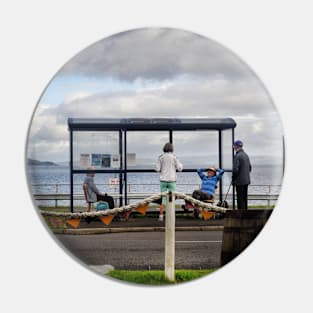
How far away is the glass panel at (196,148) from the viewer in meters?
6.61

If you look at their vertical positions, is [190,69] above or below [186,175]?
above

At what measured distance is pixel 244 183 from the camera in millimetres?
6758

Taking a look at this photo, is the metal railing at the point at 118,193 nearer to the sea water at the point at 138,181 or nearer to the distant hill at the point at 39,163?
the sea water at the point at 138,181

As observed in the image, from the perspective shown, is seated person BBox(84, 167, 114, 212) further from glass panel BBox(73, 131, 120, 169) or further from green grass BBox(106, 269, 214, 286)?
green grass BBox(106, 269, 214, 286)

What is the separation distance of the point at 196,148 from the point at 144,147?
0.53 metres

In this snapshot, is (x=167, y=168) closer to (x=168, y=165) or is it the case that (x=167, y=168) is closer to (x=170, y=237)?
(x=168, y=165)

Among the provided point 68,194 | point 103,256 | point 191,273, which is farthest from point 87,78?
point 191,273

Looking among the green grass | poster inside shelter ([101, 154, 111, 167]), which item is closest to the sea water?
poster inside shelter ([101, 154, 111, 167])

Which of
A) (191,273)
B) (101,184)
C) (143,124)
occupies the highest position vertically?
(143,124)

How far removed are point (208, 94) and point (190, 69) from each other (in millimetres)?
307

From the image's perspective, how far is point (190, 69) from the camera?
6602 millimetres

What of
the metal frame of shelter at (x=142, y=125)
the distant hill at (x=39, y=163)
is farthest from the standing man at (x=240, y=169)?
the distant hill at (x=39, y=163)

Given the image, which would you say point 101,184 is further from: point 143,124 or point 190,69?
point 190,69

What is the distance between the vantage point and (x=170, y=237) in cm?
672
